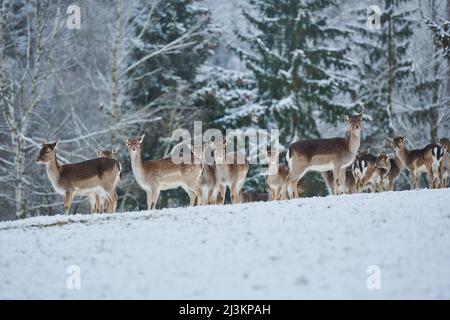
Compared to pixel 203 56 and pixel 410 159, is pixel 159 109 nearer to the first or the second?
pixel 203 56

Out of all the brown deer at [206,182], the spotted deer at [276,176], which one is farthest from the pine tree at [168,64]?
the brown deer at [206,182]

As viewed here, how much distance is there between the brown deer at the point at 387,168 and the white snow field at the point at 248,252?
542 cm

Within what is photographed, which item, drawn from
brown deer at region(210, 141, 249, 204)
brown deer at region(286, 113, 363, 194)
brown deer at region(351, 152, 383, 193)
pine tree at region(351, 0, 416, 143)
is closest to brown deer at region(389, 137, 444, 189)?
brown deer at region(351, 152, 383, 193)

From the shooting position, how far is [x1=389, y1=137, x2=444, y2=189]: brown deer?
1828 cm

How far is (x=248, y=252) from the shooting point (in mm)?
9797

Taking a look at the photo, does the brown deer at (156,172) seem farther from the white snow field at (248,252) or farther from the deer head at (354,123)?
the deer head at (354,123)

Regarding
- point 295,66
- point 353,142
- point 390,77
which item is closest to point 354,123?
point 353,142

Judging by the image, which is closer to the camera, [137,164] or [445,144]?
[137,164]

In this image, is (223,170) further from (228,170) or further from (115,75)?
(115,75)

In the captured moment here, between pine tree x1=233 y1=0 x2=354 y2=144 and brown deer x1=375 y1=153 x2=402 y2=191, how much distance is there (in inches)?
378

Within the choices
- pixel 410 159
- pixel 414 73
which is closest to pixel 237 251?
pixel 410 159

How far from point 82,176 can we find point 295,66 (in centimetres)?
1621

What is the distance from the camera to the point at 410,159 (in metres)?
18.8

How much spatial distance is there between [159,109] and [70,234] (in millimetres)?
15023
